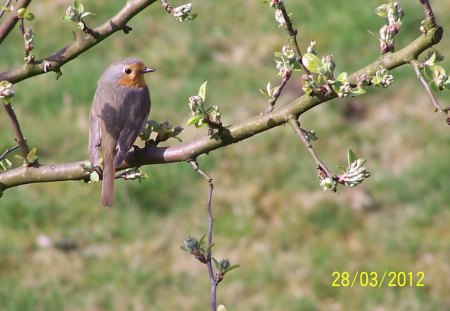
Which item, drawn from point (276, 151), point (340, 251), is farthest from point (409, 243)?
point (276, 151)

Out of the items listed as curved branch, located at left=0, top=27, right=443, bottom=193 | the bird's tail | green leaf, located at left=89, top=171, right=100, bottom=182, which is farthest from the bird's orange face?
green leaf, located at left=89, top=171, right=100, bottom=182

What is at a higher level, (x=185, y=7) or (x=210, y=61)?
(x=210, y=61)

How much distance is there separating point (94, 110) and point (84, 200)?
271cm

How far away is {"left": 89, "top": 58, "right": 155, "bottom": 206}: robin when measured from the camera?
3.62 m

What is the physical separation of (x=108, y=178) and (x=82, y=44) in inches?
39.7

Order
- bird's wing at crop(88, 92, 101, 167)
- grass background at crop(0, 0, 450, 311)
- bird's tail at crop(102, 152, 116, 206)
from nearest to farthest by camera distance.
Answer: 1. bird's tail at crop(102, 152, 116, 206)
2. bird's wing at crop(88, 92, 101, 167)
3. grass background at crop(0, 0, 450, 311)

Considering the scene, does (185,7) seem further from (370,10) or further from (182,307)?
(370,10)

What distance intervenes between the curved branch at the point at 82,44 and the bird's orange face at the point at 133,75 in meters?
2.30

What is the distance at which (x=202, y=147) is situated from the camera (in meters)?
2.54

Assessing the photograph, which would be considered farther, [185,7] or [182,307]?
[182,307]

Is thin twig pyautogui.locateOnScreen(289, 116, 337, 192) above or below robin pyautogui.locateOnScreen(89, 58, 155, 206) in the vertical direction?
below

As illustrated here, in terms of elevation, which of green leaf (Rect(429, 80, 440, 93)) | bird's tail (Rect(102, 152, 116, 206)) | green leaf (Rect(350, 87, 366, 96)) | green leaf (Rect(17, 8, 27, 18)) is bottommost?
green leaf (Rect(429, 80, 440, 93))

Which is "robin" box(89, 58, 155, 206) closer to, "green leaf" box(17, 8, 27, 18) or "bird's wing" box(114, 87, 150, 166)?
"bird's wing" box(114, 87, 150, 166)

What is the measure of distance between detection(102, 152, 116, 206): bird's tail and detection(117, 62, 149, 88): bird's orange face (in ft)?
4.36
